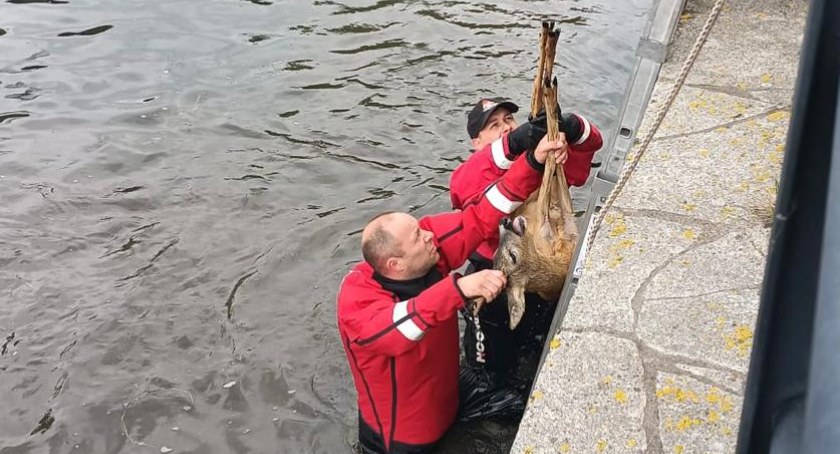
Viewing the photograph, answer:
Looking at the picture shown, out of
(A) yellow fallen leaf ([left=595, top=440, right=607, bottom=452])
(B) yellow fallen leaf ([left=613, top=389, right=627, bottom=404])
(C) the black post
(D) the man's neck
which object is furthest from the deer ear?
(C) the black post

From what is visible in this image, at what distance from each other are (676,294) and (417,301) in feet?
3.27

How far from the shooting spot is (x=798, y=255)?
826 millimetres

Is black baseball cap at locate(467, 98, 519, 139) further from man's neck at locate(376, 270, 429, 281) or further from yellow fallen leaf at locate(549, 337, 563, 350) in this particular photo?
yellow fallen leaf at locate(549, 337, 563, 350)

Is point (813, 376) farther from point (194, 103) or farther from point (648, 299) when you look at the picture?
point (194, 103)

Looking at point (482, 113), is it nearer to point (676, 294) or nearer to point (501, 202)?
point (501, 202)

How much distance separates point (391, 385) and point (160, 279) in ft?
8.56

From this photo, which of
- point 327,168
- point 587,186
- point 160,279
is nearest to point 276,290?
point 160,279

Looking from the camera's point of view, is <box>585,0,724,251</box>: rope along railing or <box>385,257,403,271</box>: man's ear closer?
<box>585,0,724,251</box>: rope along railing

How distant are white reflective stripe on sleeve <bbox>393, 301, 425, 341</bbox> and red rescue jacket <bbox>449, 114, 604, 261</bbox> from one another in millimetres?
678

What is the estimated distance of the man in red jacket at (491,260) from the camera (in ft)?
11.8

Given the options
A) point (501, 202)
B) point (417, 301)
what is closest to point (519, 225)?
point (501, 202)

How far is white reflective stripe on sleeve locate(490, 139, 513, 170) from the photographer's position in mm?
3580

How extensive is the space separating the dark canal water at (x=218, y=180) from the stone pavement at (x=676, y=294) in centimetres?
152

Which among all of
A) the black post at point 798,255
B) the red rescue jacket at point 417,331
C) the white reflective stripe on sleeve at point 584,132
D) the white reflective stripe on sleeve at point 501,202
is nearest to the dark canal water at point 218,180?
the red rescue jacket at point 417,331
